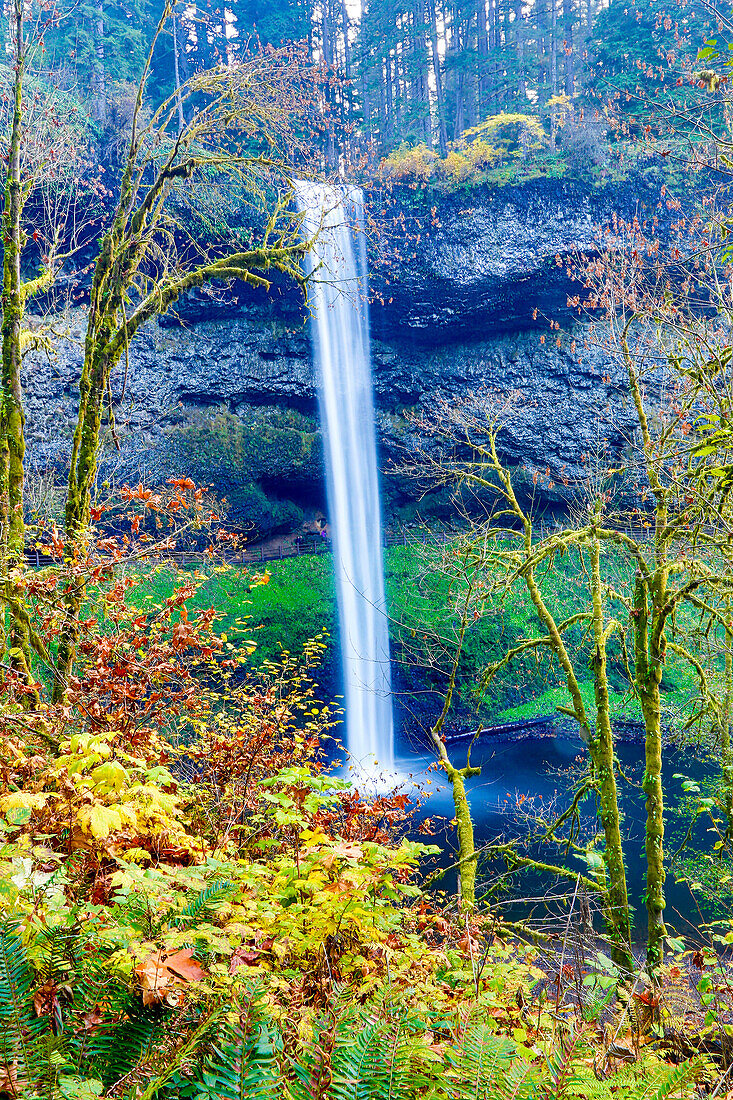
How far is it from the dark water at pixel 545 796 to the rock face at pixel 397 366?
9.49m

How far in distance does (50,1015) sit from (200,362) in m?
20.7

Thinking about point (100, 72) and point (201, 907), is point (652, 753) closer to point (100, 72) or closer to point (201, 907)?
point (201, 907)

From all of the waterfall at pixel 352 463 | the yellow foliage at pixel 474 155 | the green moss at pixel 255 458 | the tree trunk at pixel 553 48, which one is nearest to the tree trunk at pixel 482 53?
the tree trunk at pixel 553 48

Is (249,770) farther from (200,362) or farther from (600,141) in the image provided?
(600,141)

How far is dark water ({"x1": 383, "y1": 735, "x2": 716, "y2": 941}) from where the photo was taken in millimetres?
9125

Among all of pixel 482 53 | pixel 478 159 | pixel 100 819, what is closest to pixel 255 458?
pixel 478 159

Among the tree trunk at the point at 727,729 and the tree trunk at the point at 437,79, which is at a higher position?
the tree trunk at the point at 437,79

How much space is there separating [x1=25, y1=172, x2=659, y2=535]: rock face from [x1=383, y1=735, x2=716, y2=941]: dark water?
31.1 feet

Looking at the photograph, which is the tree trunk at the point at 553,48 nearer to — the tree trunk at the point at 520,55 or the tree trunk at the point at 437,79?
the tree trunk at the point at 520,55

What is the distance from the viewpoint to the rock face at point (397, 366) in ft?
A: 64.1

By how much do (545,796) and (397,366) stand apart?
1470 centimetres

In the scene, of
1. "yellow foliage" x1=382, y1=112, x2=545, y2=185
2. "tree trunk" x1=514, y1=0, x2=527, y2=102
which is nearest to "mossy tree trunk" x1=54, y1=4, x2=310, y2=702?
"yellow foliage" x1=382, y1=112, x2=545, y2=185

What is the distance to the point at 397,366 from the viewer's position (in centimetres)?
2183

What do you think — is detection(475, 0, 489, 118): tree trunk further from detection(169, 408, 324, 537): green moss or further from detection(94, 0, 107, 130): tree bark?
detection(169, 408, 324, 537): green moss
